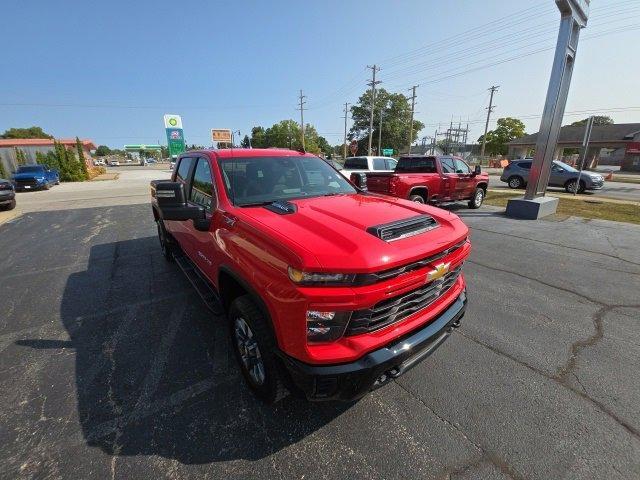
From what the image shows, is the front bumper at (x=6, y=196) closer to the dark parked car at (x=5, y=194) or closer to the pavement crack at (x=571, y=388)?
the dark parked car at (x=5, y=194)

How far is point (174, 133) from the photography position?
119ft

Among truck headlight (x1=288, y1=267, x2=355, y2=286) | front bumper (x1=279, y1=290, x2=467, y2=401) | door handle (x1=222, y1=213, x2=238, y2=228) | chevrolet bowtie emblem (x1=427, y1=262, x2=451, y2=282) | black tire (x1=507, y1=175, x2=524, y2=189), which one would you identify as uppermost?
door handle (x1=222, y1=213, x2=238, y2=228)

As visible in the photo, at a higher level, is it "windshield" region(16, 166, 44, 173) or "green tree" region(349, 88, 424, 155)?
"green tree" region(349, 88, 424, 155)

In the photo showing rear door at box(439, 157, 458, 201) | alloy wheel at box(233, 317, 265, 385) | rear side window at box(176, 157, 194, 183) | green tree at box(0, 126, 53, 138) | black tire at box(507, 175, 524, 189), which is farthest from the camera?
green tree at box(0, 126, 53, 138)

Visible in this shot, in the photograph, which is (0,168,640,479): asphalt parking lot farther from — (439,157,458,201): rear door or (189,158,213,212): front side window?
(439,157,458,201): rear door

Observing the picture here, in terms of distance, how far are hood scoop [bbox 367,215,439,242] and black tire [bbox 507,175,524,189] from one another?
1967cm

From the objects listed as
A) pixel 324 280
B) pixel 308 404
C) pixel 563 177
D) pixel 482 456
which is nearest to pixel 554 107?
pixel 563 177

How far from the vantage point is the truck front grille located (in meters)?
1.85

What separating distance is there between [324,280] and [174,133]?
4073 cm

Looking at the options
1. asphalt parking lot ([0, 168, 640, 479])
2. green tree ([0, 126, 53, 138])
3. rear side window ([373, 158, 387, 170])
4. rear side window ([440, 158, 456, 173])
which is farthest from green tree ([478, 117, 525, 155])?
green tree ([0, 126, 53, 138])

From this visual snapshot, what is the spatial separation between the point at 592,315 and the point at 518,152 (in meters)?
62.9

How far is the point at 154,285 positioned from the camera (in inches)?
182

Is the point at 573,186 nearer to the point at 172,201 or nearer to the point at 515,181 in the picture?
the point at 515,181

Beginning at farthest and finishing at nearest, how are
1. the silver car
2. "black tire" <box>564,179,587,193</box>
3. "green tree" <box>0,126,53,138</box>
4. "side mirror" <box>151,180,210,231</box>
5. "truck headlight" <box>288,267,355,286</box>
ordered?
"green tree" <box>0,126,53,138</box> → "black tire" <box>564,179,587,193</box> → the silver car → "side mirror" <box>151,180,210,231</box> → "truck headlight" <box>288,267,355,286</box>
